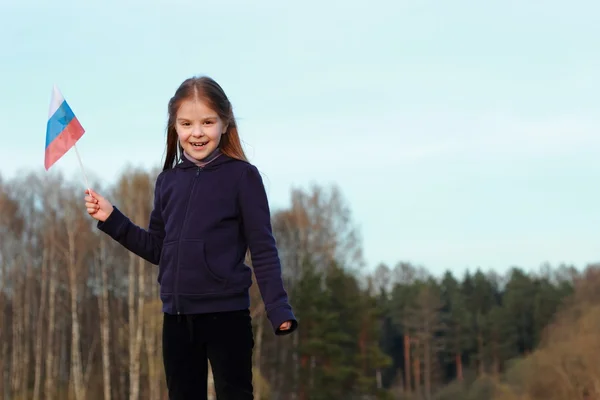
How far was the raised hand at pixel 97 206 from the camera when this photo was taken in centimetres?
380

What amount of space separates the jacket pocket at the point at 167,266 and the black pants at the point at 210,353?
117mm

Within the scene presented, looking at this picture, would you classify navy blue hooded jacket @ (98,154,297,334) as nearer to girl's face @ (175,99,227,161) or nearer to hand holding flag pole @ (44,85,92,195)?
girl's face @ (175,99,227,161)

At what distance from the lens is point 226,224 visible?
355 cm

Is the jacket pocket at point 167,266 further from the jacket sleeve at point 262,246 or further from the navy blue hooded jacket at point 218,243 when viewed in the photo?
the jacket sleeve at point 262,246

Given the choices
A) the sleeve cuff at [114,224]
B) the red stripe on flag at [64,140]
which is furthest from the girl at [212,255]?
the red stripe on flag at [64,140]

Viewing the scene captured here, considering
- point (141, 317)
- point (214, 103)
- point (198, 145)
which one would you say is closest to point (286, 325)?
point (198, 145)

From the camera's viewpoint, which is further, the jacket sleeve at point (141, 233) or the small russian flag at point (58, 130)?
the small russian flag at point (58, 130)

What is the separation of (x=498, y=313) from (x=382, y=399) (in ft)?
95.3

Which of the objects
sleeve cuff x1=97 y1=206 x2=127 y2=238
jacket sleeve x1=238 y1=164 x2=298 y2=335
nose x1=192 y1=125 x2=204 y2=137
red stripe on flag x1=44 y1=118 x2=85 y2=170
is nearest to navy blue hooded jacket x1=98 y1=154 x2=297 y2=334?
jacket sleeve x1=238 y1=164 x2=298 y2=335

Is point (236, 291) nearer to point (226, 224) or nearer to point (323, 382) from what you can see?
point (226, 224)

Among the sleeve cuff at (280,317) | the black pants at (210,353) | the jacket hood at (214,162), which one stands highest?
the jacket hood at (214,162)

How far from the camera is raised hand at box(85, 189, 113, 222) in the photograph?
3801mm

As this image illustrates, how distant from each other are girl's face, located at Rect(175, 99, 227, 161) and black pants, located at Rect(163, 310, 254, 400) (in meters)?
0.63

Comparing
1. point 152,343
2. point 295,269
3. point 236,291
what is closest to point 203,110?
point 236,291
